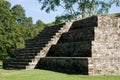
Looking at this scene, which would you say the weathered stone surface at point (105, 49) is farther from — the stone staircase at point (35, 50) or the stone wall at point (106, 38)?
the stone staircase at point (35, 50)

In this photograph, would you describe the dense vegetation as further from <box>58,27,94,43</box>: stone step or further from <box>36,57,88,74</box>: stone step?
<box>36,57,88,74</box>: stone step

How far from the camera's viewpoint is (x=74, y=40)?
19.1 meters

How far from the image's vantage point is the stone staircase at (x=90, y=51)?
14.5 metres

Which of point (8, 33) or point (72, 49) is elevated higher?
point (8, 33)

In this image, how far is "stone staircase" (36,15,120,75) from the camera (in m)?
14.5

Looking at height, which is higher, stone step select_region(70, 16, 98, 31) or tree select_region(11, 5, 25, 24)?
tree select_region(11, 5, 25, 24)

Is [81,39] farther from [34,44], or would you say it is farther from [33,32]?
[33,32]

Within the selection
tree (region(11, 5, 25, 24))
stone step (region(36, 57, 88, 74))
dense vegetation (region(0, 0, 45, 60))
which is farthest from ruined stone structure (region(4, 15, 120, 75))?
tree (region(11, 5, 25, 24))

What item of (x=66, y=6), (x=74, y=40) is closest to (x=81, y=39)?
(x=74, y=40)

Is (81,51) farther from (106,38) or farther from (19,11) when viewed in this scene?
(19,11)

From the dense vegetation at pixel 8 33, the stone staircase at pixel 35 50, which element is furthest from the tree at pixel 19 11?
the stone staircase at pixel 35 50

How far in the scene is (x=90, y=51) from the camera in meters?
15.9

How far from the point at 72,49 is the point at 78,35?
1.30 meters

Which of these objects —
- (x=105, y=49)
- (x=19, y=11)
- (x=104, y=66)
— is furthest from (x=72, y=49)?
(x=19, y=11)
